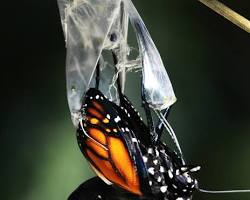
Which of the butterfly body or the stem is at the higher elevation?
the stem

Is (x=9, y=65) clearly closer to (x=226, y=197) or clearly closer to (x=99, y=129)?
(x=226, y=197)

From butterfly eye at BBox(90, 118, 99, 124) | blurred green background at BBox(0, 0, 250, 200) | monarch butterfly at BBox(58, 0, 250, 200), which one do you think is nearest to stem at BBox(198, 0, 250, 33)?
monarch butterfly at BBox(58, 0, 250, 200)

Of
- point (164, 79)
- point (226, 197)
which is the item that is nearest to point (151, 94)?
point (164, 79)

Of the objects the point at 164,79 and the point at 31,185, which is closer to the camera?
the point at 164,79

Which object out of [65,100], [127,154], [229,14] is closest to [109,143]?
[127,154]

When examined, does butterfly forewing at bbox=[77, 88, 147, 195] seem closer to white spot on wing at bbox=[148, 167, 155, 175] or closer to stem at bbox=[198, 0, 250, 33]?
white spot on wing at bbox=[148, 167, 155, 175]

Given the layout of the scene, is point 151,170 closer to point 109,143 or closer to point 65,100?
point 109,143
